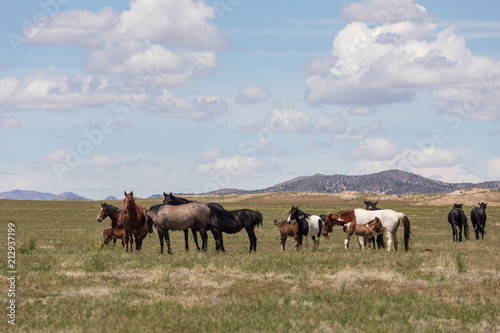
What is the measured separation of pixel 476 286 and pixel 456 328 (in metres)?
4.81

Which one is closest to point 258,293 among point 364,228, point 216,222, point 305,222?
point 216,222

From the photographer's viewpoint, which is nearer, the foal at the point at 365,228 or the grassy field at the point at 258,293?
the grassy field at the point at 258,293

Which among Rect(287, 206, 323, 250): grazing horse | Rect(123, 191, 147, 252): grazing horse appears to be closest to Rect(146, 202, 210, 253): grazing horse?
Rect(123, 191, 147, 252): grazing horse

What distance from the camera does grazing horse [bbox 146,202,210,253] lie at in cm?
2302

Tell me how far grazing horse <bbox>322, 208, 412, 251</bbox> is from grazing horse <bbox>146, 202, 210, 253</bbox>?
6153mm

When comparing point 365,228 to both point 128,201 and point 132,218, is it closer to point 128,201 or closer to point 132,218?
point 132,218

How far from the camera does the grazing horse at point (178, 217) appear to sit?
23.0 m

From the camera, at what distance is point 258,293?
1388 cm

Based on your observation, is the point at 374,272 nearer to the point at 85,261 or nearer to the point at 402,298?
the point at 402,298

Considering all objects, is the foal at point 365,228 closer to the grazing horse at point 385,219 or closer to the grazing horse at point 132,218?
the grazing horse at point 385,219

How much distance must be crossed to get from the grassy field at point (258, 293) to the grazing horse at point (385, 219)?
131 inches

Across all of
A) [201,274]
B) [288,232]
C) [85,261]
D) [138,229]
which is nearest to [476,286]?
[201,274]

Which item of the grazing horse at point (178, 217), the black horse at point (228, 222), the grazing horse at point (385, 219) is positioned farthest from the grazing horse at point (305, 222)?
the grazing horse at point (178, 217)

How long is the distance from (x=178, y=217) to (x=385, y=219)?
8.95m
